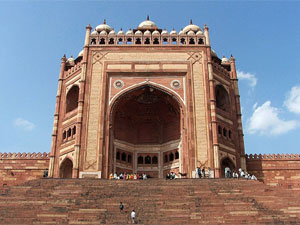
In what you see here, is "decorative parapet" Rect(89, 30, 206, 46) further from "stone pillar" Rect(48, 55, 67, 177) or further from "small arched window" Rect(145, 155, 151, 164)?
"small arched window" Rect(145, 155, 151, 164)

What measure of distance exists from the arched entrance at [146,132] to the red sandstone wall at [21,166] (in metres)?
6.07

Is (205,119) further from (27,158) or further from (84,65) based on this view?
(27,158)

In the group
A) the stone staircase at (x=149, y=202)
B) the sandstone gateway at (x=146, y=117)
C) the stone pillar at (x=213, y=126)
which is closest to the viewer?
the stone staircase at (x=149, y=202)

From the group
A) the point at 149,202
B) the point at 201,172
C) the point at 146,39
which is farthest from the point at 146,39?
the point at 149,202

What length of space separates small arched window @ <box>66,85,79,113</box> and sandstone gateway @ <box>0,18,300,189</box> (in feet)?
0.28

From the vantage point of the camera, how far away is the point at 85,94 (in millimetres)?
27344

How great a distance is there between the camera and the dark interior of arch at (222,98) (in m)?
30.7

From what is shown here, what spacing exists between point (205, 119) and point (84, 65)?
32.9 ft

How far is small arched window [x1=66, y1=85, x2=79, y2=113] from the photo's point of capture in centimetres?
3052

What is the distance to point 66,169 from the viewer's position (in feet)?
93.5

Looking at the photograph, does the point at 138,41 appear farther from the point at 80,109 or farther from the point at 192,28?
the point at 80,109

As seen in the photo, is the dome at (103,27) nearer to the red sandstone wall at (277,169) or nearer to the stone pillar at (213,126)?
the stone pillar at (213,126)

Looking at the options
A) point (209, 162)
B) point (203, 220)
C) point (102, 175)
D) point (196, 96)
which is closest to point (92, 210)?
point (203, 220)

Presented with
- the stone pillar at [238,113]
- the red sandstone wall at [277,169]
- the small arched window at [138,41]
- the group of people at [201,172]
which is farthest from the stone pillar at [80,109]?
the red sandstone wall at [277,169]
